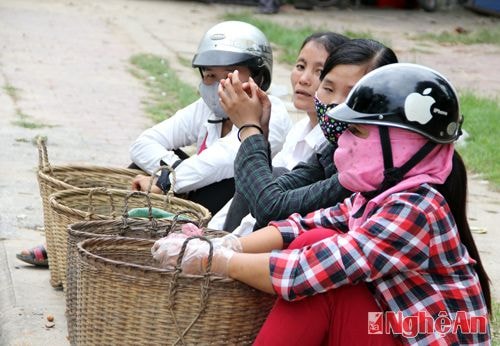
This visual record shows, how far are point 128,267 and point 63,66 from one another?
8134mm

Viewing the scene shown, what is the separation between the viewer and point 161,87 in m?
10.3

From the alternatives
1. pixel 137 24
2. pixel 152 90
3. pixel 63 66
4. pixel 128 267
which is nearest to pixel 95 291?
pixel 128 267

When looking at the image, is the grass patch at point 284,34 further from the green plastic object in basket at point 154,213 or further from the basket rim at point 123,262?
the basket rim at point 123,262

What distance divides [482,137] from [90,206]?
4.88m

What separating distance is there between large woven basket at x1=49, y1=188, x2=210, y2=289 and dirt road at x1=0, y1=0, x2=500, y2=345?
31 centimetres

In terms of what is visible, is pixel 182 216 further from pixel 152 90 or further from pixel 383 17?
pixel 383 17

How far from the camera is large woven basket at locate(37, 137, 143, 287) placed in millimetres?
4598

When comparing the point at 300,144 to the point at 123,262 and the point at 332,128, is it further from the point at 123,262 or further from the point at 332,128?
the point at 123,262

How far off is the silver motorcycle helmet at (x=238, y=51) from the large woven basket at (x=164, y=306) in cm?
178

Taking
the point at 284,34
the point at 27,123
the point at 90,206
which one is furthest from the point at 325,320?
the point at 284,34

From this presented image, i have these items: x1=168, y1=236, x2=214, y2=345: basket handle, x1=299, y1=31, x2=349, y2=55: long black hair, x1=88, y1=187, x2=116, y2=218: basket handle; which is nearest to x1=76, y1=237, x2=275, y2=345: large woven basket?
x1=168, y1=236, x2=214, y2=345: basket handle

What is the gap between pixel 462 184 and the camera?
3.12 meters

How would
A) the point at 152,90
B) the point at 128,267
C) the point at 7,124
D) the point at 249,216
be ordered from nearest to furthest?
the point at 128,267 → the point at 249,216 → the point at 7,124 → the point at 152,90

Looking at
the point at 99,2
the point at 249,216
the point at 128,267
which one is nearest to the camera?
the point at 128,267
